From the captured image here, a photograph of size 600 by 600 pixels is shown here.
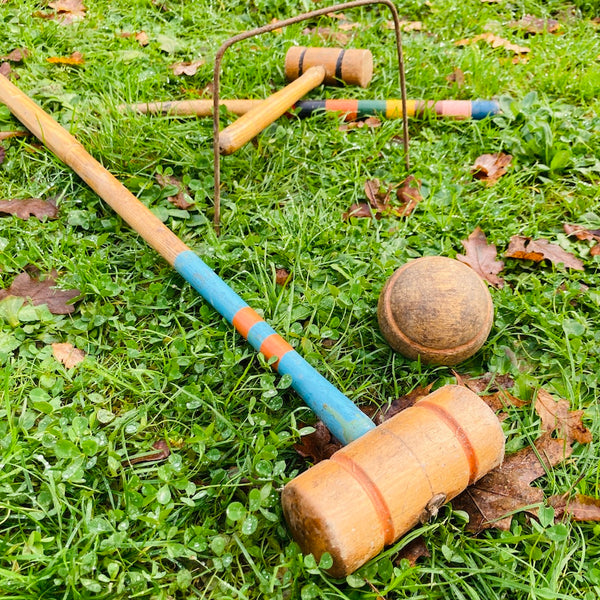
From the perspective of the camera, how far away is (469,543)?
183 cm

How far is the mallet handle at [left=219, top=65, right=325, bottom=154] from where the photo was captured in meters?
2.61

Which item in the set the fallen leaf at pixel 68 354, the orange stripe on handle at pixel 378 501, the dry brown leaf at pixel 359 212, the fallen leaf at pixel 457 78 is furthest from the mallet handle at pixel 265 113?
the orange stripe on handle at pixel 378 501

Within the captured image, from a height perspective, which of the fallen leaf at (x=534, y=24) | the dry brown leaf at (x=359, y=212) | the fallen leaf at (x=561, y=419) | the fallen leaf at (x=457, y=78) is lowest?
the fallen leaf at (x=561, y=419)

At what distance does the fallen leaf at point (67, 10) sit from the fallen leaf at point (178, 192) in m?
1.66

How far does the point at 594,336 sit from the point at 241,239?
59.7 inches

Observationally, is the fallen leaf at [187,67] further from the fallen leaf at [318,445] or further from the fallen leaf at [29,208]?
the fallen leaf at [318,445]

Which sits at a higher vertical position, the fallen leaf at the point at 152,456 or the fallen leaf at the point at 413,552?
the fallen leaf at the point at 152,456

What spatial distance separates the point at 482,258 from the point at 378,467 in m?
1.33

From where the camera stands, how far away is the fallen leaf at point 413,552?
5.85 ft

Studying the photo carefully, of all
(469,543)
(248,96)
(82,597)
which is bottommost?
(469,543)

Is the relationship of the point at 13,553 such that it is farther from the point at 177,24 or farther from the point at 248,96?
the point at 177,24

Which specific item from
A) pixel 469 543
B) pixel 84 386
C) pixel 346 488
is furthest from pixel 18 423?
pixel 469 543

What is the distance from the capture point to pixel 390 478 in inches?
65.5

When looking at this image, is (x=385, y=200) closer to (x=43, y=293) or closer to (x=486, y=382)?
(x=486, y=382)
